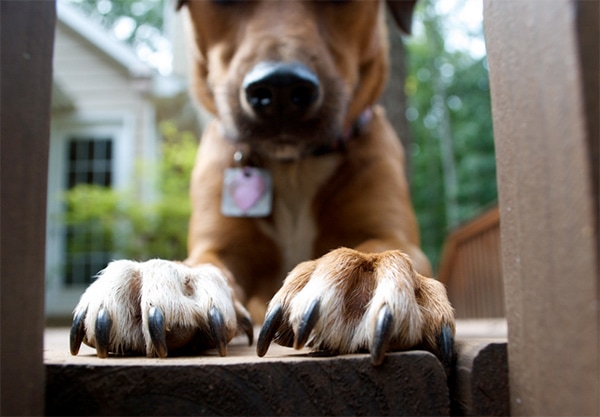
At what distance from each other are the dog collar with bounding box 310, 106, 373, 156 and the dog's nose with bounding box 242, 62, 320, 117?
0.39m

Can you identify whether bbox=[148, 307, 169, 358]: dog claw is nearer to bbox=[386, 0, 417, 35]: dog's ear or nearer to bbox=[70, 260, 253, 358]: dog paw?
bbox=[70, 260, 253, 358]: dog paw

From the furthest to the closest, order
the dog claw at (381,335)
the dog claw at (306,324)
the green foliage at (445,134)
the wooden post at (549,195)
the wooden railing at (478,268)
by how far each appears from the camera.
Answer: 1. the green foliage at (445,134)
2. the wooden railing at (478,268)
3. the dog claw at (306,324)
4. the dog claw at (381,335)
5. the wooden post at (549,195)

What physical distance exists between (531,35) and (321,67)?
5.04 feet

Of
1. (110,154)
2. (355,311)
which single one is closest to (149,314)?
(355,311)

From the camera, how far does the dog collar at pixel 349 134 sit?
2701 mm

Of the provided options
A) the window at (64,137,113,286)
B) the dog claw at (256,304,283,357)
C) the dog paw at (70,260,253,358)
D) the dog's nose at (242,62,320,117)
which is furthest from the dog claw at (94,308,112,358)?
the window at (64,137,113,286)

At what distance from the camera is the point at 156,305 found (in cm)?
122

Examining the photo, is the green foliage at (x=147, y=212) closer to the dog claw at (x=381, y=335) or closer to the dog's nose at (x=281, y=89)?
the dog's nose at (x=281, y=89)

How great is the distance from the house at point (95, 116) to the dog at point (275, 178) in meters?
7.65

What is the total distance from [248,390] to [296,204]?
5.92 ft

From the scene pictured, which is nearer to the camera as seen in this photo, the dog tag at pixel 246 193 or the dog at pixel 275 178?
the dog at pixel 275 178

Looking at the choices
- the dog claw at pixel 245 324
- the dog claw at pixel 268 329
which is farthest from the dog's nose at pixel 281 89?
the dog claw at pixel 268 329

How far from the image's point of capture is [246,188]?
2.64 m

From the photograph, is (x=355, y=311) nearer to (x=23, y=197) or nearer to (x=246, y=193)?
(x=23, y=197)
